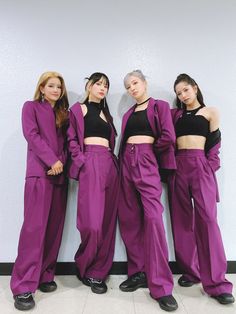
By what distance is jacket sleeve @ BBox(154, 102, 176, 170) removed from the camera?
6.22ft

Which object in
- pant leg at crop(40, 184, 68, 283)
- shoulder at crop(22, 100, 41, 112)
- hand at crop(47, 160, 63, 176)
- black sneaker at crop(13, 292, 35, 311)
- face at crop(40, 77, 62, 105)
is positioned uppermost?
face at crop(40, 77, 62, 105)

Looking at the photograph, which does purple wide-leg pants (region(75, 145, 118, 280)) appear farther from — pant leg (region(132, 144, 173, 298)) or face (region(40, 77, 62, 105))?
face (region(40, 77, 62, 105))

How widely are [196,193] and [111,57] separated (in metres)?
1.27

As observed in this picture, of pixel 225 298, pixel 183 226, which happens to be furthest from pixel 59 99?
pixel 225 298

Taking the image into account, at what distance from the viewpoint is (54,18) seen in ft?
7.42

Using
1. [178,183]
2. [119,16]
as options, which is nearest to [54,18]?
[119,16]

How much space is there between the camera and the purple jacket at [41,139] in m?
1.82

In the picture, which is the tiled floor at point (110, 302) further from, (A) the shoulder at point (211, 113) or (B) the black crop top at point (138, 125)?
(A) the shoulder at point (211, 113)

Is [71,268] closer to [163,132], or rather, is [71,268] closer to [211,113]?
[163,132]

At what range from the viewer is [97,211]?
191cm

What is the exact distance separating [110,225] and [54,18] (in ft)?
5.60

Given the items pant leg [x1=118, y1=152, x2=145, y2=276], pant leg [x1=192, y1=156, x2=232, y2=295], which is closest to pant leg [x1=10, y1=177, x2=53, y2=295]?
pant leg [x1=118, y1=152, x2=145, y2=276]

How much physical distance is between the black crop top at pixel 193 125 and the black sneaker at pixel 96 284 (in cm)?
119

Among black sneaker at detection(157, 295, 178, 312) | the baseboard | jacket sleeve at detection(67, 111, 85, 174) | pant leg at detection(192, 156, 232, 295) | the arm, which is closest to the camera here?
black sneaker at detection(157, 295, 178, 312)
